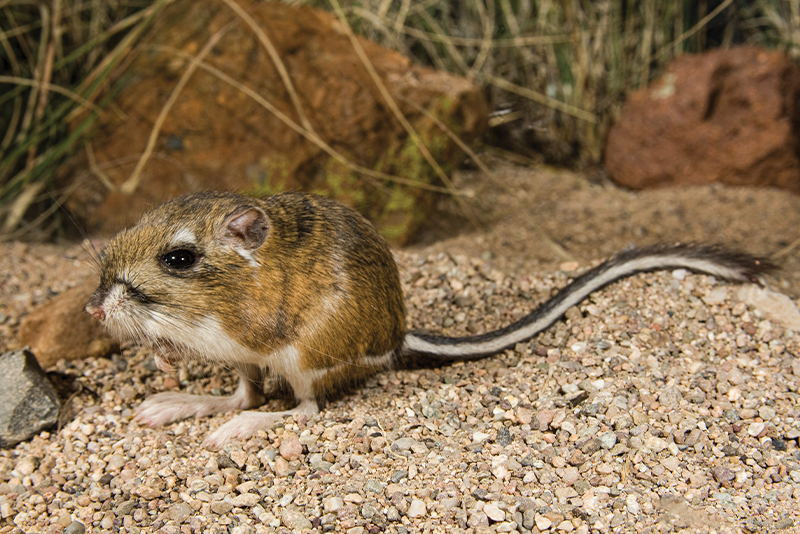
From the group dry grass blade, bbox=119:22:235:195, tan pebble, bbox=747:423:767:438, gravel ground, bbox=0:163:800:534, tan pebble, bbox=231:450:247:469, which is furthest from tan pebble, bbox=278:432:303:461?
dry grass blade, bbox=119:22:235:195

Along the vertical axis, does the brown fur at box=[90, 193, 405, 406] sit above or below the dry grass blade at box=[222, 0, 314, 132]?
below

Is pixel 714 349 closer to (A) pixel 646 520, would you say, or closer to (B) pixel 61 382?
(A) pixel 646 520

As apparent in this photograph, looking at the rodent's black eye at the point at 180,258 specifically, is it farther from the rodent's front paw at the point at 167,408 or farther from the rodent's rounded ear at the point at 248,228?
the rodent's front paw at the point at 167,408

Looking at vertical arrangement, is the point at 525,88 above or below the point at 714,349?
above

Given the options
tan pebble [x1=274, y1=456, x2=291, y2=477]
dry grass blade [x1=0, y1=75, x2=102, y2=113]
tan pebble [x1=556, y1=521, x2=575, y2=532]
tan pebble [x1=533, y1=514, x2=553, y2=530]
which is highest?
dry grass blade [x1=0, y1=75, x2=102, y2=113]

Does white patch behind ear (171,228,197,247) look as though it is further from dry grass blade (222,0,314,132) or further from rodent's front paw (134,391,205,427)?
dry grass blade (222,0,314,132)

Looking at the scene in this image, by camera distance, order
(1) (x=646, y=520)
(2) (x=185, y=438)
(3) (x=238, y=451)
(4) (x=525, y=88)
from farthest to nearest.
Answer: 1. (4) (x=525, y=88)
2. (2) (x=185, y=438)
3. (3) (x=238, y=451)
4. (1) (x=646, y=520)

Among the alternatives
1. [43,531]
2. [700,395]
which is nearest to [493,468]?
[700,395]
